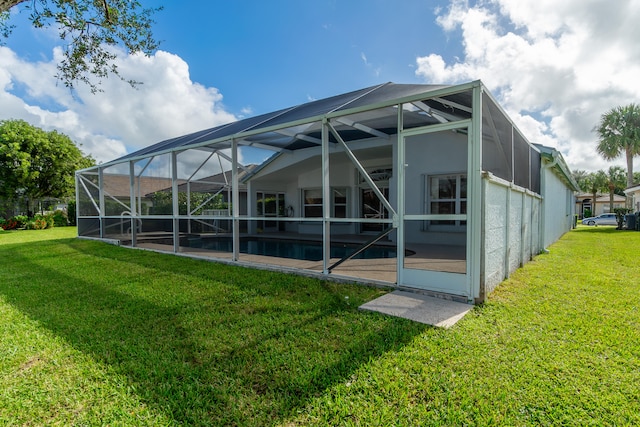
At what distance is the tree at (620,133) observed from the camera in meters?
24.0

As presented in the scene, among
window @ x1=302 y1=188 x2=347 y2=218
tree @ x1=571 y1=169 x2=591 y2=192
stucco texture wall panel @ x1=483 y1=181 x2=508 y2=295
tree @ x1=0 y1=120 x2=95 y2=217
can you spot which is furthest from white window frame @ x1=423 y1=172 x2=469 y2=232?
tree @ x1=571 y1=169 x2=591 y2=192

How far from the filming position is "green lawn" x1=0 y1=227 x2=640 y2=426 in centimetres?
203

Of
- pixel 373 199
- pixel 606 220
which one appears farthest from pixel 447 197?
pixel 606 220

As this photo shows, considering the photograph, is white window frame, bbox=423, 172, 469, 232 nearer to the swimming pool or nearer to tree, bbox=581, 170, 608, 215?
the swimming pool

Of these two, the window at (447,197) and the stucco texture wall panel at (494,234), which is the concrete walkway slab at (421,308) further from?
the window at (447,197)

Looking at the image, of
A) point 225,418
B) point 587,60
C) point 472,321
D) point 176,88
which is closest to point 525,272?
→ point 472,321

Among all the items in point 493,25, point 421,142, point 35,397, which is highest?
point 493,25

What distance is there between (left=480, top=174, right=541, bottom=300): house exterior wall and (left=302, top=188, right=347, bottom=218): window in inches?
284

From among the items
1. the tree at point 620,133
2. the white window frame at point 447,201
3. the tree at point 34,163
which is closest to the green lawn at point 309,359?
the white window frame at point 447,201

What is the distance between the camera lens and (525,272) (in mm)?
5926

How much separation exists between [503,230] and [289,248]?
7.01m

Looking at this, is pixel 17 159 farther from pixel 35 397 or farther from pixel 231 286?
pixel 35 397

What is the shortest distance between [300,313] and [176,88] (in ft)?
41.4

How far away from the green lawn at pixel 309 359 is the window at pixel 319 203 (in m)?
8.57
